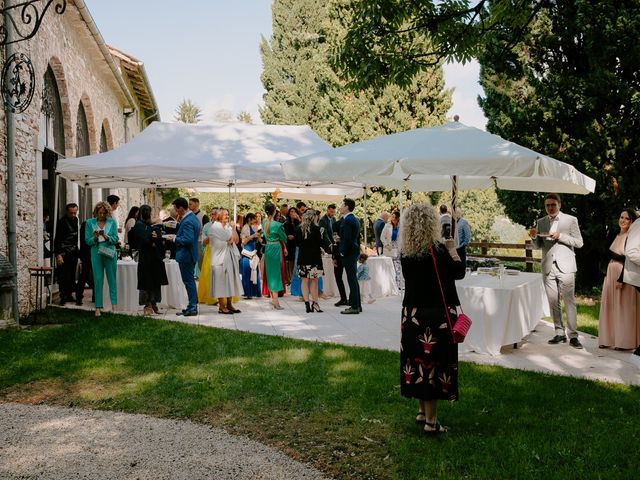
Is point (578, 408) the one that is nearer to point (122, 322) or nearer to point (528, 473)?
point (528, 473)

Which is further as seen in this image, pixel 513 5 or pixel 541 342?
pixel 541 342

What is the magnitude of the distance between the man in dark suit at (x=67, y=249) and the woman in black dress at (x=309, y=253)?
14.3ft

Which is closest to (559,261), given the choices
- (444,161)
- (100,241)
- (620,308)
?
(620,308)

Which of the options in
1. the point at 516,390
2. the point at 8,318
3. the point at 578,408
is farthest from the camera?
the point at 8,318

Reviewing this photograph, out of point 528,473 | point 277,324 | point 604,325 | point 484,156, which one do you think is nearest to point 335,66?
point 484,156

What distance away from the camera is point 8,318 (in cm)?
890

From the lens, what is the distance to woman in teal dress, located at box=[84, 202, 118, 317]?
10031 mm

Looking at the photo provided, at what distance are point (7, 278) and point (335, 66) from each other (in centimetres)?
512

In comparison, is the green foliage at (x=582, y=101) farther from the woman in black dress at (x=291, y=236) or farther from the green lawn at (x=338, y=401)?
the green lawn at (x=338, y=401)

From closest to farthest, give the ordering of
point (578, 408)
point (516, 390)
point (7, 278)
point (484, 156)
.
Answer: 1. point (578, 408)
2. point (516, 390)
3. point (484, 156)
4. point (7, 278)

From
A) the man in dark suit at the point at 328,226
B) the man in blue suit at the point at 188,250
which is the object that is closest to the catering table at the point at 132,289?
the man in blue suit at the point at 188,250

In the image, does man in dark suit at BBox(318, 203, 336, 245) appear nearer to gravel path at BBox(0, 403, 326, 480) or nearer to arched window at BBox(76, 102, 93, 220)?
arched window at BBox(76, 102, 93, 220)

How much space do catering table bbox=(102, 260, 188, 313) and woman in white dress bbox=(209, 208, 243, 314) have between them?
3.64 ft

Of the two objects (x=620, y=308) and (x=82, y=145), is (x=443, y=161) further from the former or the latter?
(x=82, y=145)
